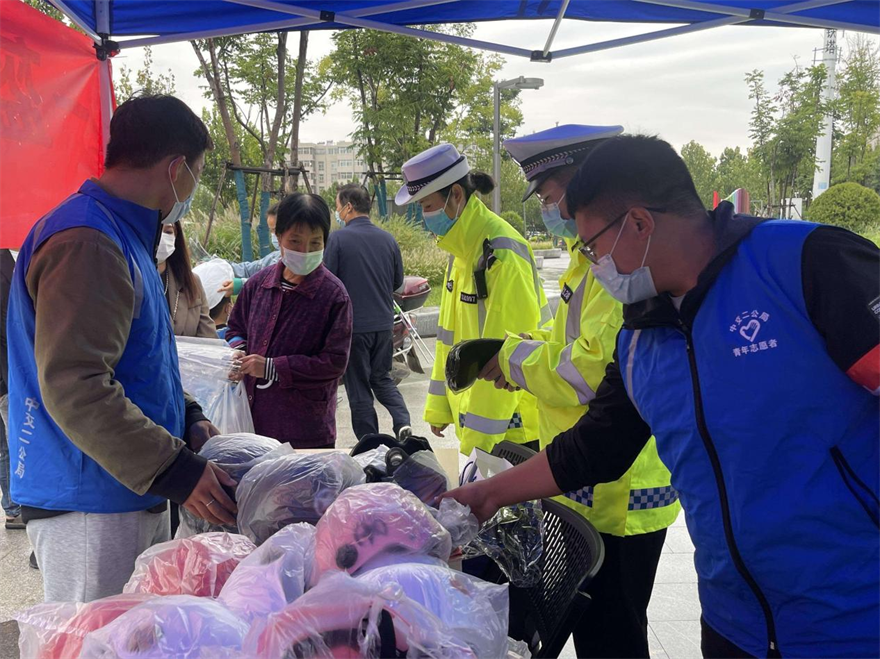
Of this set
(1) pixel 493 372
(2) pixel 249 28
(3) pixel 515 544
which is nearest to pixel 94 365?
(3) pixel 515 544

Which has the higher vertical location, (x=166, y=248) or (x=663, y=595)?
(x=166, y=248)

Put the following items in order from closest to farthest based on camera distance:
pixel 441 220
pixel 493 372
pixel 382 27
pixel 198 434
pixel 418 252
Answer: pixel 198 434, pixel 493 372, pixel 441 220, pixel 382 27, pixel 418 252

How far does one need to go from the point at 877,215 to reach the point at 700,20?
13.7m

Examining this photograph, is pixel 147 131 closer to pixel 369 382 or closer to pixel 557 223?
pixel 557 223

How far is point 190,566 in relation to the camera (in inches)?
47.1

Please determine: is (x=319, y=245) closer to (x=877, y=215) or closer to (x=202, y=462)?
(x=202, y=462)

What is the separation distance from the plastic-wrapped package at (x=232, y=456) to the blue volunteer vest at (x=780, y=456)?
3.02ft

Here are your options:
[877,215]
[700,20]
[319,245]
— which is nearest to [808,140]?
[877,215]

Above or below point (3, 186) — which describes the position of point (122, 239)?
below

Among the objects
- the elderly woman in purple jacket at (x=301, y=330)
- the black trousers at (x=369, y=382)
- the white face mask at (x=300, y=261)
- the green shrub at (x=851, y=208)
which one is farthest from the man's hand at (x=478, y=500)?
the green shrub at (x=851, y=208)

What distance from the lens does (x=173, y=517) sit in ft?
6.81

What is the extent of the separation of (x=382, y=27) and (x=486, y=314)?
168 cm

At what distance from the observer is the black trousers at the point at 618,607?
1916mm

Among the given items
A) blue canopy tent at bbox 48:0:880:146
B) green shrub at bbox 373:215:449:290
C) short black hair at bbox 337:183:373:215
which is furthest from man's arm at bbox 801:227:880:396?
green shrub at bbox 373:215:449:290
